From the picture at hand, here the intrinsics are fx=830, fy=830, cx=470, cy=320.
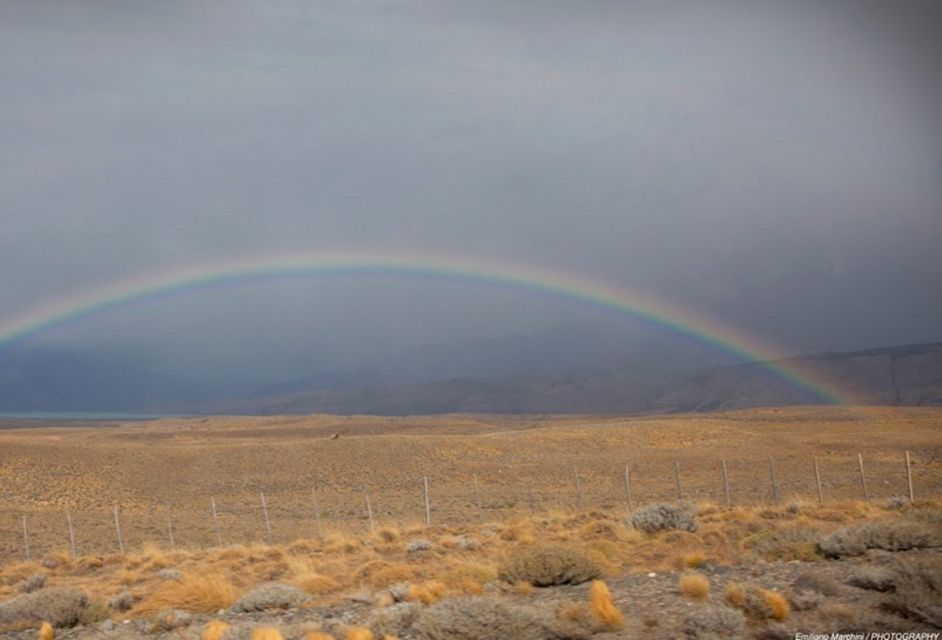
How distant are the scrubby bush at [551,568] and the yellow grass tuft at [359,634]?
3926 millimetres

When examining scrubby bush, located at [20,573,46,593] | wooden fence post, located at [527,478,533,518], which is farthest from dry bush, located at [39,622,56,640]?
wooden fence post, located at [527,478,533,518]

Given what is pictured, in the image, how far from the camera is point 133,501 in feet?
168

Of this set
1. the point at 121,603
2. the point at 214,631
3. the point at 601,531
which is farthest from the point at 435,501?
the point at 214,631

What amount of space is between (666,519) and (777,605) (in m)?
10.1

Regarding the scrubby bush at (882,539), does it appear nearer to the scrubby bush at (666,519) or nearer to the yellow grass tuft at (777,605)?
the yellow grass tuft at (777,605)

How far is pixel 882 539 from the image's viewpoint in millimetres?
14914

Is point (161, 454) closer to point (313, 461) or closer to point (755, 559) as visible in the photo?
point (313, 461)

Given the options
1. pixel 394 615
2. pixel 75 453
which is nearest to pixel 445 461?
pixel 75 453

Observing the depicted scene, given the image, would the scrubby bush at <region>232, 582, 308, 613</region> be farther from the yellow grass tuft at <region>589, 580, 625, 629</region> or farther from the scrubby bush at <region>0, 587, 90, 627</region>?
the yellow grass tuft at <region>589, 580, 625, 629</region>

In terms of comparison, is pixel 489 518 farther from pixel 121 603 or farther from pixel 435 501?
pixel 121 603

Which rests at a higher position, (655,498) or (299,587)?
(299,587)

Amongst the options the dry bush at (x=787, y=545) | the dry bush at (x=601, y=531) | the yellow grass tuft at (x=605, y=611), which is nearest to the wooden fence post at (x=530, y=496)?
the dry bush at (x=601, y=531)

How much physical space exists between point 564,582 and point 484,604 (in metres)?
4.22

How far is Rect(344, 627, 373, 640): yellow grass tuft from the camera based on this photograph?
36.4 feet
